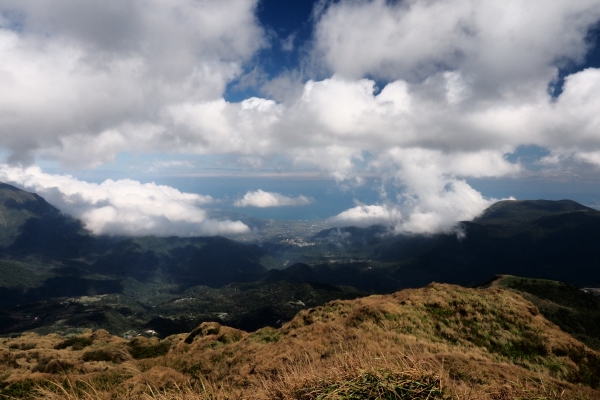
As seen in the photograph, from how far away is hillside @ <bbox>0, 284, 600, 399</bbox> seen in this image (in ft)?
18.1

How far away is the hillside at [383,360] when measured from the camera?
5504mm

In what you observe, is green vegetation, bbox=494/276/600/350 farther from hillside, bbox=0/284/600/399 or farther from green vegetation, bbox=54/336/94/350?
green vegetation, bbox=54/336/94/350

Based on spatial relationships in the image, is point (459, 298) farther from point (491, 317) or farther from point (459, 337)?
point (459, 337)

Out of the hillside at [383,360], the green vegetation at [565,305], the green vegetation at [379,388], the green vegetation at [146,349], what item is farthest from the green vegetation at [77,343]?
the green vegetation at [565,305]

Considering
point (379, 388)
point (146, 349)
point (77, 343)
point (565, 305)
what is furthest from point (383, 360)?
point (565, 305)

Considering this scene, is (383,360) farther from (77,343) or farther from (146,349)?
(77,343)

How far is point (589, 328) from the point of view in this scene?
4656cm

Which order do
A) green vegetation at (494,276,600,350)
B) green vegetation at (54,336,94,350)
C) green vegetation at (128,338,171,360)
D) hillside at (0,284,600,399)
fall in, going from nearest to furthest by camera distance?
hillside at (0,284,600,399)
green vegetation at (128,338,171,360)
green vegetation at (54,336,94,350)
green vegetation at (494,276,600,350)

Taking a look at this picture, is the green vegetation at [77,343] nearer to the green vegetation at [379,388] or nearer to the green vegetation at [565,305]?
the green vegetation at [379,388]

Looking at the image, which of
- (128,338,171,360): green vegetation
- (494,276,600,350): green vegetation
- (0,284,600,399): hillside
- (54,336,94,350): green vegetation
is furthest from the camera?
(494,276,600,350): green vegetation

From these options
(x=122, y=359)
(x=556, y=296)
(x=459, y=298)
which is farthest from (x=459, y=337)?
(x=556, y=296)

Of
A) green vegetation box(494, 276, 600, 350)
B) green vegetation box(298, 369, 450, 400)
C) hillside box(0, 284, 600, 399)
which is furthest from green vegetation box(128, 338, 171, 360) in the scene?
green vegetation box(494, 276, 600, 350)

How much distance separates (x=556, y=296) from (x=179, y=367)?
93.6 metres

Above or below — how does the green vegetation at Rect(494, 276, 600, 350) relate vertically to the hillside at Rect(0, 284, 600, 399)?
below
